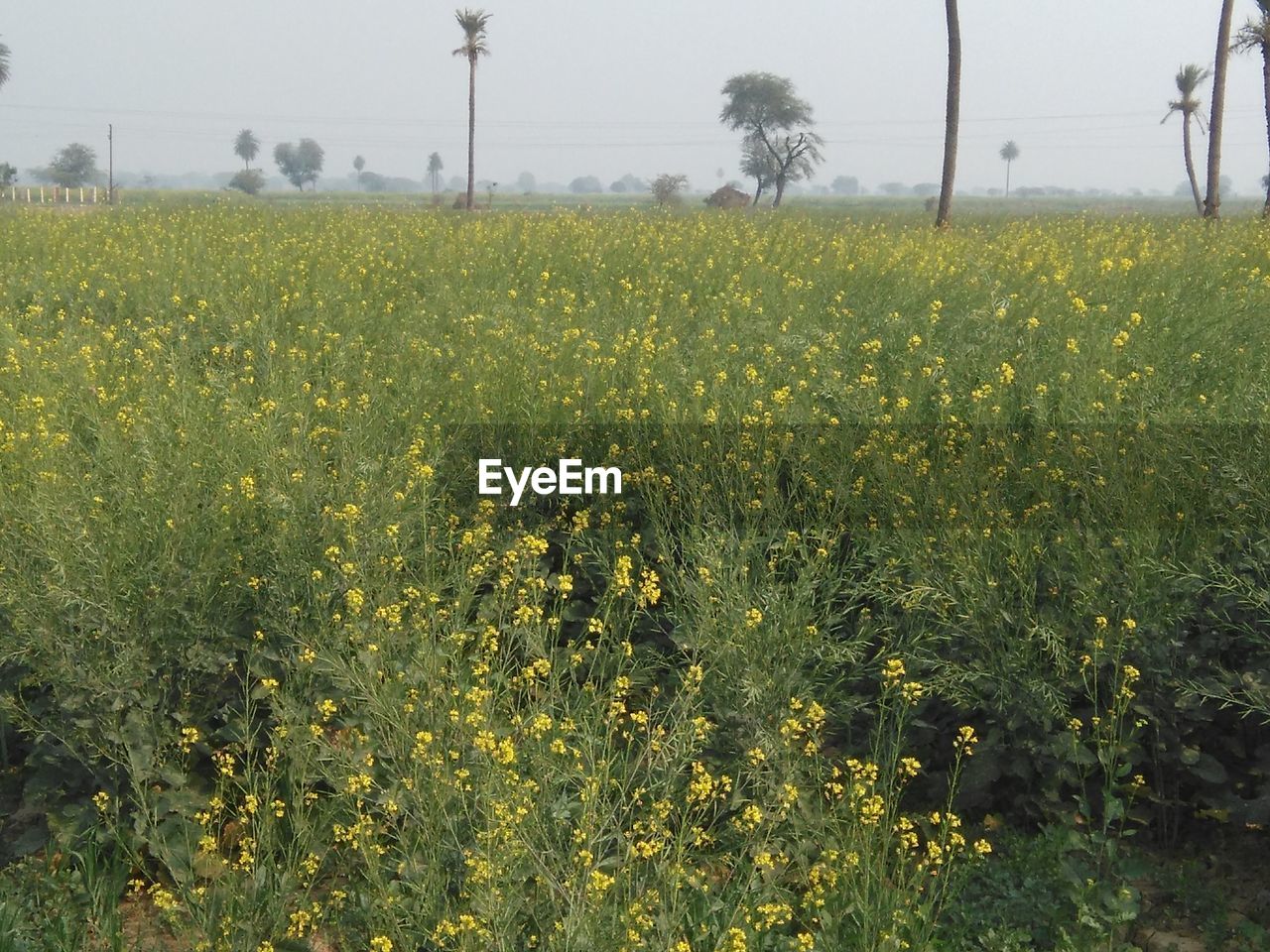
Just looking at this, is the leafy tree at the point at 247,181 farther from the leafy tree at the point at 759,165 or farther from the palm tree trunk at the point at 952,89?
the palm tree trunk at the point at 952,89

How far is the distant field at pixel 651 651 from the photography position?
10.00ft

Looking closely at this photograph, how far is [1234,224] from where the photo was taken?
14.1m

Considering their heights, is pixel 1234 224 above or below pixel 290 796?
above

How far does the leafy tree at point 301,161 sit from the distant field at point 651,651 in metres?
157

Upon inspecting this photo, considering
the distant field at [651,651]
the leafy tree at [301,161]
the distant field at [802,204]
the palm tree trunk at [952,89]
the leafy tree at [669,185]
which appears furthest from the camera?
the leafy tree at [301,161]

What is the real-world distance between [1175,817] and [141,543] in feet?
11.8

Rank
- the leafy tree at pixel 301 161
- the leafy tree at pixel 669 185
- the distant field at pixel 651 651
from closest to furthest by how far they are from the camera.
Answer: the distant field at pixel 651 651, the leafy tree at pixel 669 185, the leafy tree at pixel 301 161

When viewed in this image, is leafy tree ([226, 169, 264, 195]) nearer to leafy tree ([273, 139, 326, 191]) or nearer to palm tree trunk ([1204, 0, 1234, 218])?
leafy tree ([273, 139, 326, 191])

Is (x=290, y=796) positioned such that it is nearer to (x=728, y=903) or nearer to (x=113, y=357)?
(x=728, y=903)

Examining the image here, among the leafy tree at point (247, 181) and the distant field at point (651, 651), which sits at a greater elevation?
the leafy tree at point (247, 181)

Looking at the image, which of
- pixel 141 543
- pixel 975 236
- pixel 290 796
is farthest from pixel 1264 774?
pixel 975 236

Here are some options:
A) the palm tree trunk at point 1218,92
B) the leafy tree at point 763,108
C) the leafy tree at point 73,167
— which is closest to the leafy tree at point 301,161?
the leafy tree at point 73,167

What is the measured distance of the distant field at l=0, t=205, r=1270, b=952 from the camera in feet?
10.00

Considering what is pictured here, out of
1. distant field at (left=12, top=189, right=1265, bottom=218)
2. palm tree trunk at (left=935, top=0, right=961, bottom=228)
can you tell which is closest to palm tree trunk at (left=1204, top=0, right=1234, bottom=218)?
distant field at (left=12, top=189, right=1265, bottom=218)
